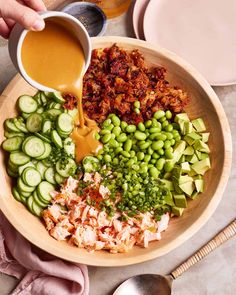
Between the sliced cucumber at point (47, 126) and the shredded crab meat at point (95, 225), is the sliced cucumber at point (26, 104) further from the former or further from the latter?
the shredded crab meat at point (95, 225)

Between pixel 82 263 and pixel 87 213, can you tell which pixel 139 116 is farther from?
pixel 82 263

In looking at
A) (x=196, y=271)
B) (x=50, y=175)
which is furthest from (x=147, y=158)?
(x=196, y=271)

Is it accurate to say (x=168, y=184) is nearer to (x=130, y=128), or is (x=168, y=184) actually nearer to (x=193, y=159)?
(x=193, y=159)

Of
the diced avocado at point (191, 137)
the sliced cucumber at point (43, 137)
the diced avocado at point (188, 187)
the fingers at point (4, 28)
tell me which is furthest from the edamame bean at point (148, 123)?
the fingers at point (4, 28)

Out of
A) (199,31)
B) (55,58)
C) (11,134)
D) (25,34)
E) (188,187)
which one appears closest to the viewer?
(25,34)

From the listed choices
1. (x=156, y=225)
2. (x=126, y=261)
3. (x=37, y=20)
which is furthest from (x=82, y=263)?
(x=37, y=20)

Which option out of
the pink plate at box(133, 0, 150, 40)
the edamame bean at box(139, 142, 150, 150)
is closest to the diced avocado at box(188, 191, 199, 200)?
the edamame bean at box(139, 142, 150, 150)
